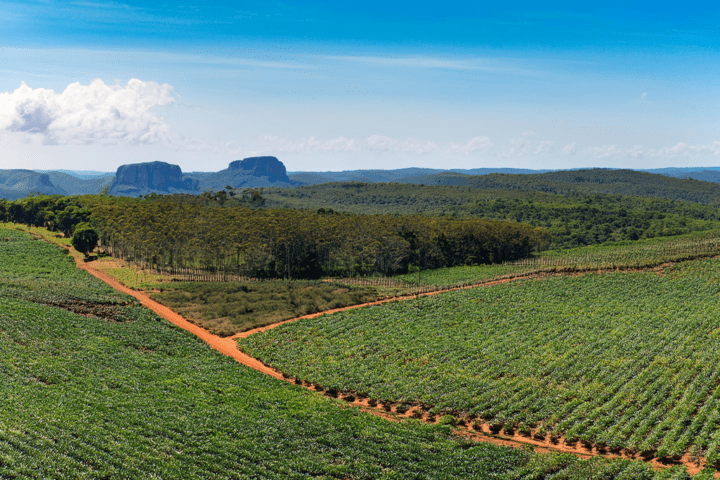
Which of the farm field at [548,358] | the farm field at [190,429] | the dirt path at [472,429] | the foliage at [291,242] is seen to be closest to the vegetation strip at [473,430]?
the dirt path at [472,429]

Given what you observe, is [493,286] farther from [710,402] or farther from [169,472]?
[169,472]

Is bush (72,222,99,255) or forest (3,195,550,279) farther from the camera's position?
bush (72,222,99,255)

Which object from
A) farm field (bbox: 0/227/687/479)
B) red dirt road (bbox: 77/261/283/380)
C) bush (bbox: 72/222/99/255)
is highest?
bush (bbox: 72/222/99/255)

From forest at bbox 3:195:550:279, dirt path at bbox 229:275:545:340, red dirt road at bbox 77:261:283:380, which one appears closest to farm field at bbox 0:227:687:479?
red dirt road at bbox 77:261:283:380

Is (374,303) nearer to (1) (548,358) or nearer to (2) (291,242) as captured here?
(1) (548,358)

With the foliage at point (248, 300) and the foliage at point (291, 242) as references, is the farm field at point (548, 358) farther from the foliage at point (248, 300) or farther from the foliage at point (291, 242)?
the foliage at point (291, 242)

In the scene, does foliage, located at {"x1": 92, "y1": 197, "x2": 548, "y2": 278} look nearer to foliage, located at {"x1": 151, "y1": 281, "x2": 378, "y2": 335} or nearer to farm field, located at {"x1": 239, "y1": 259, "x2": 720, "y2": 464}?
foliage, located at {"x1": 151, "y1": 281, "x2": 378, "y2": 335}

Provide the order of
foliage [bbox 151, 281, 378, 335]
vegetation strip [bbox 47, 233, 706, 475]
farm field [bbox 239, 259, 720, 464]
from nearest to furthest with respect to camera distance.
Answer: vegetation strip [bbox 47, 233, 706, 475], farm field [bbox 239, 259, 720, 464], foliage [bbox 151, 281, 378, 335]
